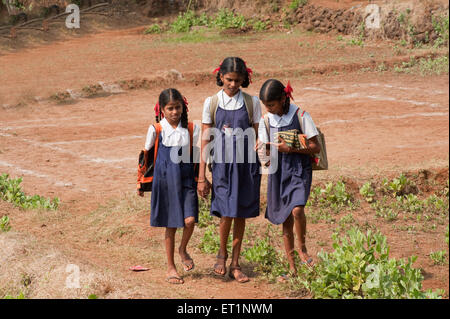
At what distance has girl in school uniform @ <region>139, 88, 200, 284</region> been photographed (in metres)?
5.13

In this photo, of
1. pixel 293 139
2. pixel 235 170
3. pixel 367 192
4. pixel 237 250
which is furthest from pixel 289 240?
pixel 367 192

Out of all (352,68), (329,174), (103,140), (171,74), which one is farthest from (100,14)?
(329,174)

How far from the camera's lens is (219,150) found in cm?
516

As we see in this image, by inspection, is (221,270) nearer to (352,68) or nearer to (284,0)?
(352,68)

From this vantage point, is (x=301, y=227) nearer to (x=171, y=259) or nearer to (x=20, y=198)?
(x=171, y=259)

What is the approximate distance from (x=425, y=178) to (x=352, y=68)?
28.3 feet

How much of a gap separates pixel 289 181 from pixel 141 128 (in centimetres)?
749

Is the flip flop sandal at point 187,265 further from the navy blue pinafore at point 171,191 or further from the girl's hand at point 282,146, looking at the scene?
the girl's hand at point 282,146

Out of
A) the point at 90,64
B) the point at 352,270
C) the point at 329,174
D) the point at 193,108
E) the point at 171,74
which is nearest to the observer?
the point at 352,270

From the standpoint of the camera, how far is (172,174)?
5.13 m

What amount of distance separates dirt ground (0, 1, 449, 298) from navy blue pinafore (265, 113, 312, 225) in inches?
23.9

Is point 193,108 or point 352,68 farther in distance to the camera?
point 352,68

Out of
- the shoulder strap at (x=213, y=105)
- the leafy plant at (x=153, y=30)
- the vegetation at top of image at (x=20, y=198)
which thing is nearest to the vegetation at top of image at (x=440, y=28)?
the leafy plant at (x=153, y=30)

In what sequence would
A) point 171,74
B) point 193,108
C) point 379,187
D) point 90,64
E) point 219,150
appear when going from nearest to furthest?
point 219,150, point 379,187, point 193,108, point 171,74, point 90,64
